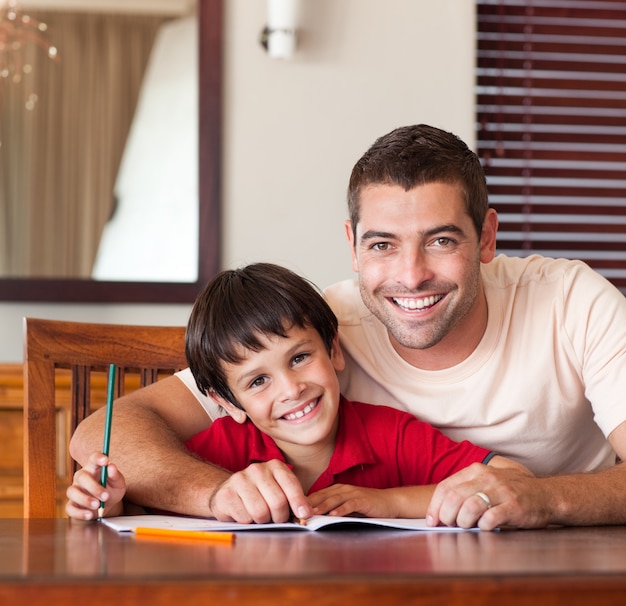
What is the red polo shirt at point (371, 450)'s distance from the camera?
1.58 metres

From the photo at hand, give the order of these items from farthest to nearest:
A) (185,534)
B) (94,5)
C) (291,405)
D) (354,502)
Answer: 1. (94,5)
2. (291,405)
3. (354,502)
4. (185,534)

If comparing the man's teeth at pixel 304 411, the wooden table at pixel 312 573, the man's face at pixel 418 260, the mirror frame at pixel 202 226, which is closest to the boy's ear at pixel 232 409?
the man's teeth at pixel 304 411

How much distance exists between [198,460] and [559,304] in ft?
2.55

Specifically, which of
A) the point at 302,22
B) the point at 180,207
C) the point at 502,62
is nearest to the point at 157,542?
the point at 180,207

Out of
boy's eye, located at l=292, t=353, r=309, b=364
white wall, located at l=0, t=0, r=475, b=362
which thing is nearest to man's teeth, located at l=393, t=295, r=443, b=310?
boy's eye, located at l=292, t=353, r=309, b=364

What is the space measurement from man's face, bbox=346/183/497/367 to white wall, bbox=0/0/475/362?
1.12 meters

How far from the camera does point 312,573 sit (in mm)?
792

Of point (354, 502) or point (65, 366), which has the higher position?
point (65, 366)

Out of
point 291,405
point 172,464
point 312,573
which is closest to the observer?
point 312,573

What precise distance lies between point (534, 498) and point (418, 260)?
21.8 inches

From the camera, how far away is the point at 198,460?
149 cm

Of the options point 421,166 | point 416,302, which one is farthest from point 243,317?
point 421,166

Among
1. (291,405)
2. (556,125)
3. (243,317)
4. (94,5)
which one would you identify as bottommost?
(291,405)

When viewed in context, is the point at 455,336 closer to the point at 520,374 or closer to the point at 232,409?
the point at 520,374
